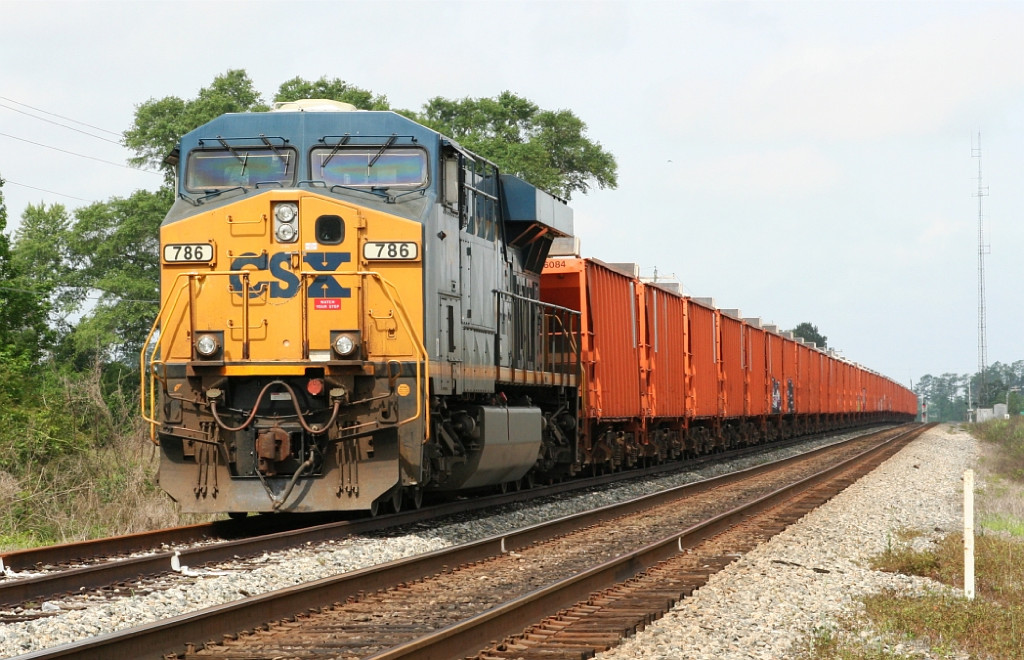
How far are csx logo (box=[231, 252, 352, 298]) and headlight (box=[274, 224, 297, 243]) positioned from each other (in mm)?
132

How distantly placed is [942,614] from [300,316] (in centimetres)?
606

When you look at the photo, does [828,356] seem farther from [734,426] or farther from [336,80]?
[336,80]

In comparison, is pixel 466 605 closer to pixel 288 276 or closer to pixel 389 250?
pixel 389 250

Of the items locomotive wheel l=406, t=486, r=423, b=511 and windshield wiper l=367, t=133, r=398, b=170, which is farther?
locomotive wheel l=406, t=486, r=423, b=511

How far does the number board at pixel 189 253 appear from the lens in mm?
11016

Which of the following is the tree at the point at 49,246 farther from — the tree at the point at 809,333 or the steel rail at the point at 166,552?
the tree at the point at 809,333

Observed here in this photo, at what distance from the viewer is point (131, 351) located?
1773 inches

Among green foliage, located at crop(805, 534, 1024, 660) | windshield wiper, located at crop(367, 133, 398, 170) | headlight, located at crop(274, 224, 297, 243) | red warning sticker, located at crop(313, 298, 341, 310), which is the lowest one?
green foliage, located at crop(805, 534, 1024, 660)

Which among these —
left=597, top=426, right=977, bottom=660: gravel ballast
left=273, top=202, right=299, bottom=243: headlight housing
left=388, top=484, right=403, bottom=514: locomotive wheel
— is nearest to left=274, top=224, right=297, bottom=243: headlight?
left=273, top=202, right=299, bottom=243: headlight housing

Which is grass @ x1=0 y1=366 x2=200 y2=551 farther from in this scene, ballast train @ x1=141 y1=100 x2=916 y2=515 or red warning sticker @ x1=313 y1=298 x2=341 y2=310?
red warning sticker @ x1=313 y1=298 x2=341 y2=310

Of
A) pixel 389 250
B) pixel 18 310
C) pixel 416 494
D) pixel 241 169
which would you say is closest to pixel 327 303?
pixel 389 250

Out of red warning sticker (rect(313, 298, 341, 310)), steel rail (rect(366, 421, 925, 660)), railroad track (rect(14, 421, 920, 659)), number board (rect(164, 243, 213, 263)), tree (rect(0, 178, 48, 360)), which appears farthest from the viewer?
tree (rect(0, 178, 48, 360))

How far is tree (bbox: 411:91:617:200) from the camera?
4950cm

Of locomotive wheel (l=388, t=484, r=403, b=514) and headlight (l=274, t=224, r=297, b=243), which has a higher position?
headlight (l=274, t=224, r=297, b=243)
